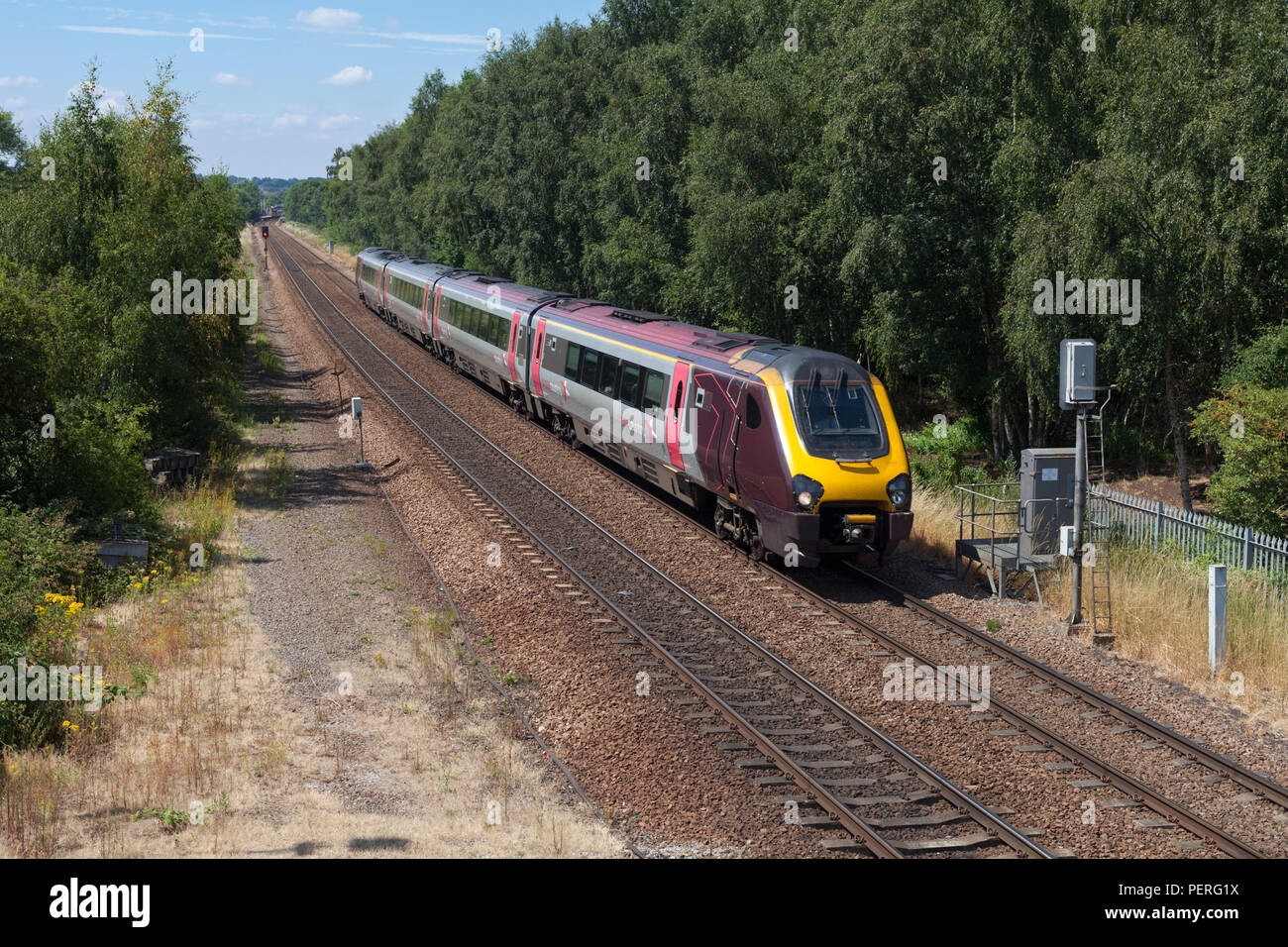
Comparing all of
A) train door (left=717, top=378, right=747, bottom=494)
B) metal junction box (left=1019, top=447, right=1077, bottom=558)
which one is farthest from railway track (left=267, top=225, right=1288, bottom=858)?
metal junction box (left=1019, top=447, right=1077, bottom=558)

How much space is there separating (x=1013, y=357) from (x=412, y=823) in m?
20.8

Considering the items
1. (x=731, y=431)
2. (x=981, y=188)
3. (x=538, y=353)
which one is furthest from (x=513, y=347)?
(x=731, y=431)

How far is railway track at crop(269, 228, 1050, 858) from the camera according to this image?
8.77 m

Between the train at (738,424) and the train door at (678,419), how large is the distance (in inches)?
1.3

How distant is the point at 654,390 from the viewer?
61.9 feet

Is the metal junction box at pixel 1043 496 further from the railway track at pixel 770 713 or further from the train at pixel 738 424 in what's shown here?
the railway track at pixel 770 713

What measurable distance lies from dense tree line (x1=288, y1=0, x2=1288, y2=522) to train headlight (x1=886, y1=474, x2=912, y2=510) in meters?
10.00

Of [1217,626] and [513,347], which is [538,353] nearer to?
[513,347]

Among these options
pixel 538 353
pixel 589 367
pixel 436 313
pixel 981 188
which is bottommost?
pixel 589 367

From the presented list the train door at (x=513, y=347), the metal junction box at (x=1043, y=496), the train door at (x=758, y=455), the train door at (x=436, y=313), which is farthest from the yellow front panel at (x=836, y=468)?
the train door at (x=436, y=313)

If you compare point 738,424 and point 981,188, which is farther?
point 981,188

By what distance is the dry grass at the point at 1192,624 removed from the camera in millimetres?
11648

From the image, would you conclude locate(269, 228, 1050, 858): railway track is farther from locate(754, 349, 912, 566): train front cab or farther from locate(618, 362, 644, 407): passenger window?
locate(618, 362, 644, 407): passenger window

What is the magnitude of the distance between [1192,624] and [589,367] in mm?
12616
